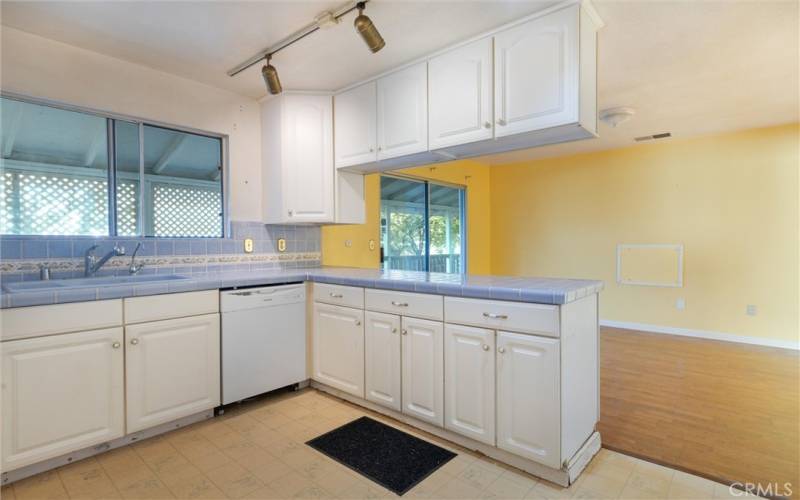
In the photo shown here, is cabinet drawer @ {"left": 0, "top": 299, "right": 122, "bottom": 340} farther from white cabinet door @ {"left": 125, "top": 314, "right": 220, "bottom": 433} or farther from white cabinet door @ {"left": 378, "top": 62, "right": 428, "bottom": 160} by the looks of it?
white cabinet door @ {"left": 378, "top": 62, "right": 428, "bottom": 160}

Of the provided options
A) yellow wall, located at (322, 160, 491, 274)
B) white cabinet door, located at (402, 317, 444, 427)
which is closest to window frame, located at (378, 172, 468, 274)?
yellow wall, located at (322, 160, 491, 274)

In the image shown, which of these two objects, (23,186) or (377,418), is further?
(377,418)

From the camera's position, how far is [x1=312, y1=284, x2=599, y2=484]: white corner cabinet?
5.78 ft

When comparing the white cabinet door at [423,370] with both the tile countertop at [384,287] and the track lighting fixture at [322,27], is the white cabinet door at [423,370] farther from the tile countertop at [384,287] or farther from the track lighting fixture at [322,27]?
the track lighting fixture at [322,27]

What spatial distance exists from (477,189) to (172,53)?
4318mm

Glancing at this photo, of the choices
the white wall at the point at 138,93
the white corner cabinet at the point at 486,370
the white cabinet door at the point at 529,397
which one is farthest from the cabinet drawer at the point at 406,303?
the white wall at the point at 138,93

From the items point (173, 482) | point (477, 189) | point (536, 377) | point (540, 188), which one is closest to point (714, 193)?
point (540, 188)

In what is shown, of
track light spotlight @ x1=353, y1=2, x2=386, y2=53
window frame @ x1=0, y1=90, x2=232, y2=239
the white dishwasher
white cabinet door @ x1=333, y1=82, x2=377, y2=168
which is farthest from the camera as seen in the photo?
white cabinet door @ x1=333, y1=82, x2=377, y2=168

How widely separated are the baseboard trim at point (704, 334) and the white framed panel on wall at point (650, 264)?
51cm

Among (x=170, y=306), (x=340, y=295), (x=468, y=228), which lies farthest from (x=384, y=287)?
(x=468, y=228)

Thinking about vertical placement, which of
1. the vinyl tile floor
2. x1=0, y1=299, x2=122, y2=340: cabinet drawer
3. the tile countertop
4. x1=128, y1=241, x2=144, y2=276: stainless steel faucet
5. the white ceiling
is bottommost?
the vinyl tile floor

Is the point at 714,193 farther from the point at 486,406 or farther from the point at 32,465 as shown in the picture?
the point at 32,465

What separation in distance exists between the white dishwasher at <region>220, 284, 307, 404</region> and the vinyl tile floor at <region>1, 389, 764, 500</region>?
37 centimetres

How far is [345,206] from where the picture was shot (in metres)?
3.20
